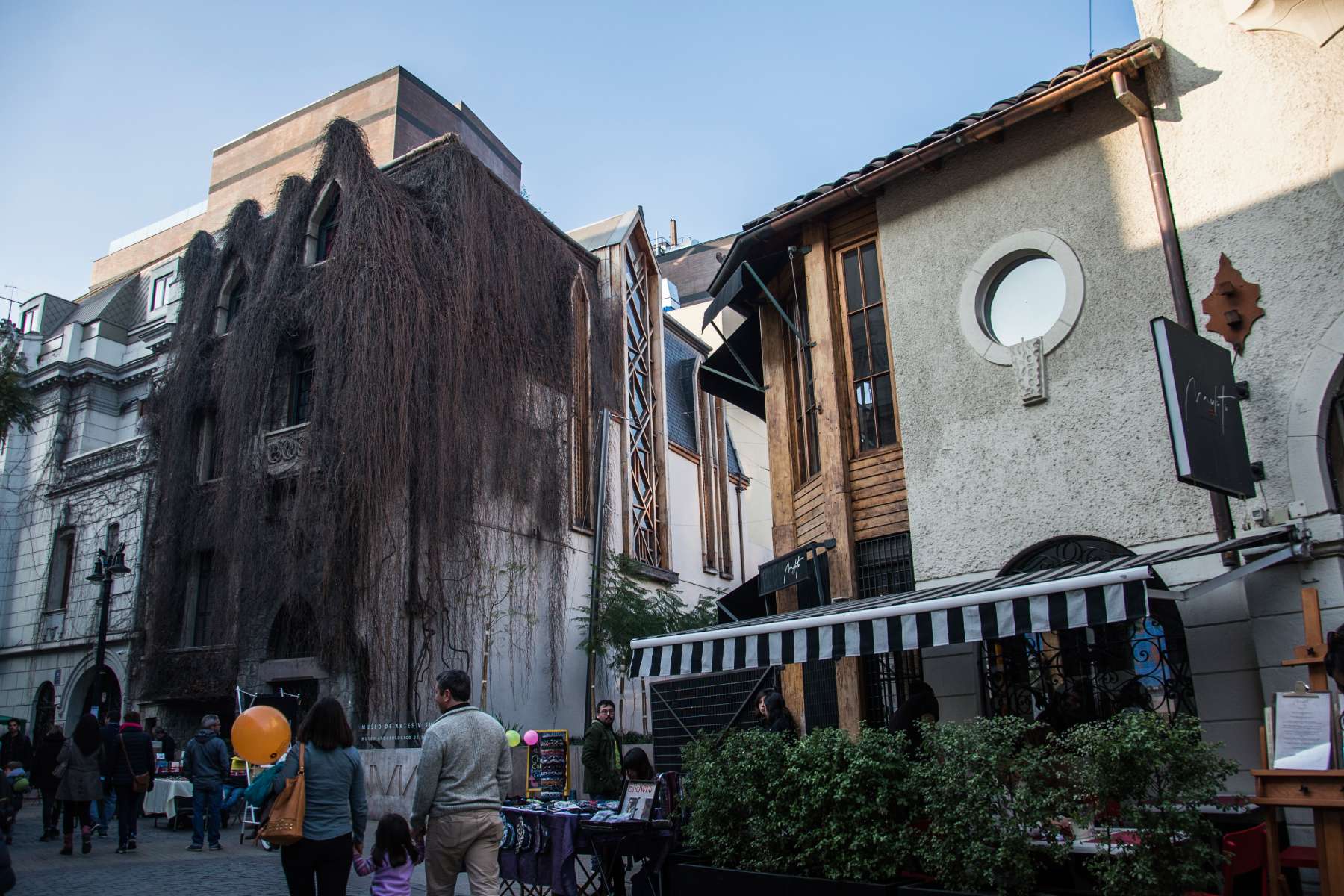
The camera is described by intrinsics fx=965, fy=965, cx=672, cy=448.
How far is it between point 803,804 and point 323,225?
18125mm

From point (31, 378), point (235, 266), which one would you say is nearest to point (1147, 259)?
point (235, 266)

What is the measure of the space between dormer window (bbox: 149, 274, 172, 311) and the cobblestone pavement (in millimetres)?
19594

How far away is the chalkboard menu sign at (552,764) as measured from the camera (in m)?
14.1

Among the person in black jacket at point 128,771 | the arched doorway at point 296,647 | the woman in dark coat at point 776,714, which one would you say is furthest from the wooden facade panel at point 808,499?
the arched doorway at point 296,647

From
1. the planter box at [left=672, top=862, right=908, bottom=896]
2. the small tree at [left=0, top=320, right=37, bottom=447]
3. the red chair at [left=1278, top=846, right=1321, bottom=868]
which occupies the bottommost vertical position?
the planter box at [left=672, top=862, right=908, bottom=896]

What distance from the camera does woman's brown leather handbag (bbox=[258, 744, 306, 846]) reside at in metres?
5.38

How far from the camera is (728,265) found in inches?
525

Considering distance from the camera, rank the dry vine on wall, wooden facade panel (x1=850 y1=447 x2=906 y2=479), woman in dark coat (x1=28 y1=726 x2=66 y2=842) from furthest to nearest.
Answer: the dry vine on wall → woman in dark coat (x1=28 y1=726 x2=66 y2=842) → wooden facade panel (x1=850 y1=447 x2=906 y2=479)

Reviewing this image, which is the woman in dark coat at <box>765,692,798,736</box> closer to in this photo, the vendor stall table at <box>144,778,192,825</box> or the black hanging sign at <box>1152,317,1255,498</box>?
the black hanging sign at <box>1152,317,1255,498</box>

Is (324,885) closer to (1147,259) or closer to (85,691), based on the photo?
(1147,259)

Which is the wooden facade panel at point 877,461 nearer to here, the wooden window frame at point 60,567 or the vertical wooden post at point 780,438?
the vertical wooden post at point 780,438

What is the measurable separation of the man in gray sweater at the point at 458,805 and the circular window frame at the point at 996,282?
6.68m

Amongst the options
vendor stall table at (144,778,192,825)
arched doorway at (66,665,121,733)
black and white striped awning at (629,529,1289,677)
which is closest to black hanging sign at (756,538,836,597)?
black and white striped awning at (629,529,1289,677)

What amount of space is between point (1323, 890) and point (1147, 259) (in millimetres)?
5883
